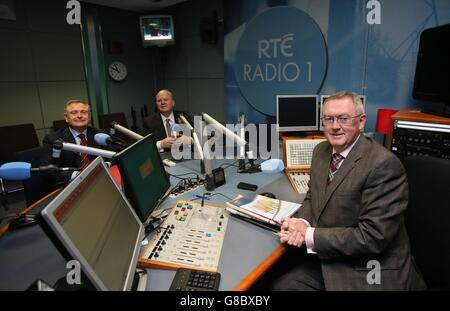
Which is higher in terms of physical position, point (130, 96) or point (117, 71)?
point (117, 71)

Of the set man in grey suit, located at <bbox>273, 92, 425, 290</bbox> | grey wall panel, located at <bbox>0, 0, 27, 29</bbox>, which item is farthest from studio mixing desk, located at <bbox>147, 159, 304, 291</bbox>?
grey wall panel, located at <bbox>0, 0, 27, 29</bbox>

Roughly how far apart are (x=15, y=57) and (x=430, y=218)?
198 inches

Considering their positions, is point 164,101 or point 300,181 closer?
point 300,181

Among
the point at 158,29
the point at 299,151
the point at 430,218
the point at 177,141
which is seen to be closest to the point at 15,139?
the point at 177,141

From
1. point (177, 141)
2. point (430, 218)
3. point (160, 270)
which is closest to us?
point (160, 270)

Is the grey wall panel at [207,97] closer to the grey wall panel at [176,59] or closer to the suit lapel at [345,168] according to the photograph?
the grey wall panel at [176,59]

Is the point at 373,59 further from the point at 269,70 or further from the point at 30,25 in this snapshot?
the point at 30,25

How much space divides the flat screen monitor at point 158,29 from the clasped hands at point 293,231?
4414mm

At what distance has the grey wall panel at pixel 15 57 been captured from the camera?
384 centimetres

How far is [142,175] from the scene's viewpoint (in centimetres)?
133

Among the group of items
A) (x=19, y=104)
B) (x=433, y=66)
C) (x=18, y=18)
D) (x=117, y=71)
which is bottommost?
(x=19, y=104)

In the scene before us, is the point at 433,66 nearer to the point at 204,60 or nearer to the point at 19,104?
the point at 204,60

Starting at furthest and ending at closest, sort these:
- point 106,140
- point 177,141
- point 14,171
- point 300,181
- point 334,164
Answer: point 177,141
point 300,181
point 334,164
point 106,140
point 14,171
